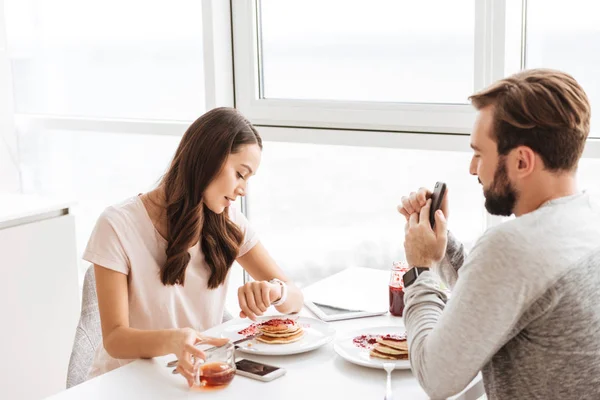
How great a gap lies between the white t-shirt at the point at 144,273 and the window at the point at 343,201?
835mm

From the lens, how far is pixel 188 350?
1554mm

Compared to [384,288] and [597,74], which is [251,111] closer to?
[384,288]

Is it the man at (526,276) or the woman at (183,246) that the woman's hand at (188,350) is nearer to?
the woman at (183,246)

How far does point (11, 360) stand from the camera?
9.02 ft

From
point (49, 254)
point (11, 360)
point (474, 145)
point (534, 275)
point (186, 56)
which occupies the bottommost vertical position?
point (11, 360)

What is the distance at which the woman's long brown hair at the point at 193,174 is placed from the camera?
6.41 ft

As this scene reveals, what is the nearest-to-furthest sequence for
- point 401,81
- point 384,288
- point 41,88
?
1. point 384,288
2. point 401,81
3. point 41,88

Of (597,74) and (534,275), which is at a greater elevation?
(597,74)

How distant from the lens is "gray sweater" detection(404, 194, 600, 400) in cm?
129

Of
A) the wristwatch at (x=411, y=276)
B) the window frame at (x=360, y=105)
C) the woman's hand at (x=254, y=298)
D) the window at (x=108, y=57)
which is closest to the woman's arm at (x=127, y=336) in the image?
the woman's hand at (x=254, y=298)

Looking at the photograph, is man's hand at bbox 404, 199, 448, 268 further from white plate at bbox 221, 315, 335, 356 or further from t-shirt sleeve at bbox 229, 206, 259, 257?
t-shirt sleeve at bbox 229, 206, 259, 257

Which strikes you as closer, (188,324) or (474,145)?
(474,145)

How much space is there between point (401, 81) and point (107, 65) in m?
1.24

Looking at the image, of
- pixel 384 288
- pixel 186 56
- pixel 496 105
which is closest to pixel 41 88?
pixel 186 56
